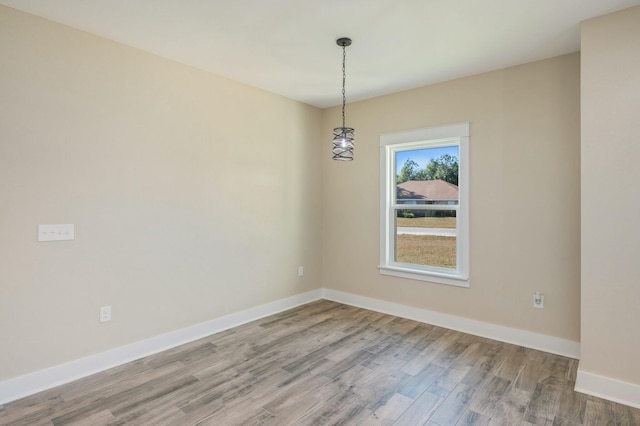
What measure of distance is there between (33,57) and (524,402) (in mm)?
4291

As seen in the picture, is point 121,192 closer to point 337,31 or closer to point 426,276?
point 337,31

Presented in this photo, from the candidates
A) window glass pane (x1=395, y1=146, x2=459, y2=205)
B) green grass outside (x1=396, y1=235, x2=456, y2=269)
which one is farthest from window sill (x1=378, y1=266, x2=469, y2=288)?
window glass pane (x1=395, y1=146, x2=459, y2=205)

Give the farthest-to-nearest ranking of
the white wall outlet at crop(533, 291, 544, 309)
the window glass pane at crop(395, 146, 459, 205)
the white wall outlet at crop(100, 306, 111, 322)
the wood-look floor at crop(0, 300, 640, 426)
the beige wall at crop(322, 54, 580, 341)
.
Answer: the window glass pane at crop(395, 146, 459, 205)
the white wall outlet at crop(533, 291, 544, 309)
the beige wall at crop(322, 54, 580, 341)
the white wall outlet at crop(100, 306, 111, 322)
the wood-look floor at crop(0, 300, 640, 426)

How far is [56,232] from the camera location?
256 cm

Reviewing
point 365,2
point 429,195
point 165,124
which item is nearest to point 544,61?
point 429,195

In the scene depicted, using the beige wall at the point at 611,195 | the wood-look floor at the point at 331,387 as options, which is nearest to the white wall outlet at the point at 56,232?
the wood-look floor at the point at 331,387

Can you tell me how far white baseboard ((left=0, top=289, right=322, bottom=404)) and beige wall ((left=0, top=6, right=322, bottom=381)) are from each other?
0.07 metres

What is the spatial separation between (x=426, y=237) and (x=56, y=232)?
362 centimetres

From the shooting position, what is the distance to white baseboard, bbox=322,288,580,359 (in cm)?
306

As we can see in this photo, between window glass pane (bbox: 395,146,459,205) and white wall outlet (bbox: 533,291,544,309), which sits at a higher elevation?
window glass pane (bbox: 395,146,459,205)

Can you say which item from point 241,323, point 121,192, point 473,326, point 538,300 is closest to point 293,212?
point 241,323

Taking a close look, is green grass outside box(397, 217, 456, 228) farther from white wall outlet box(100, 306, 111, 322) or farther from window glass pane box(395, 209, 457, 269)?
white wall outlet box(100, 306, 111, 322)

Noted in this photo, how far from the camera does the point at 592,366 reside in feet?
8.06

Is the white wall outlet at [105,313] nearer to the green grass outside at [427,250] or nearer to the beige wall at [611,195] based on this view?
the green grass outside at [427,250]
